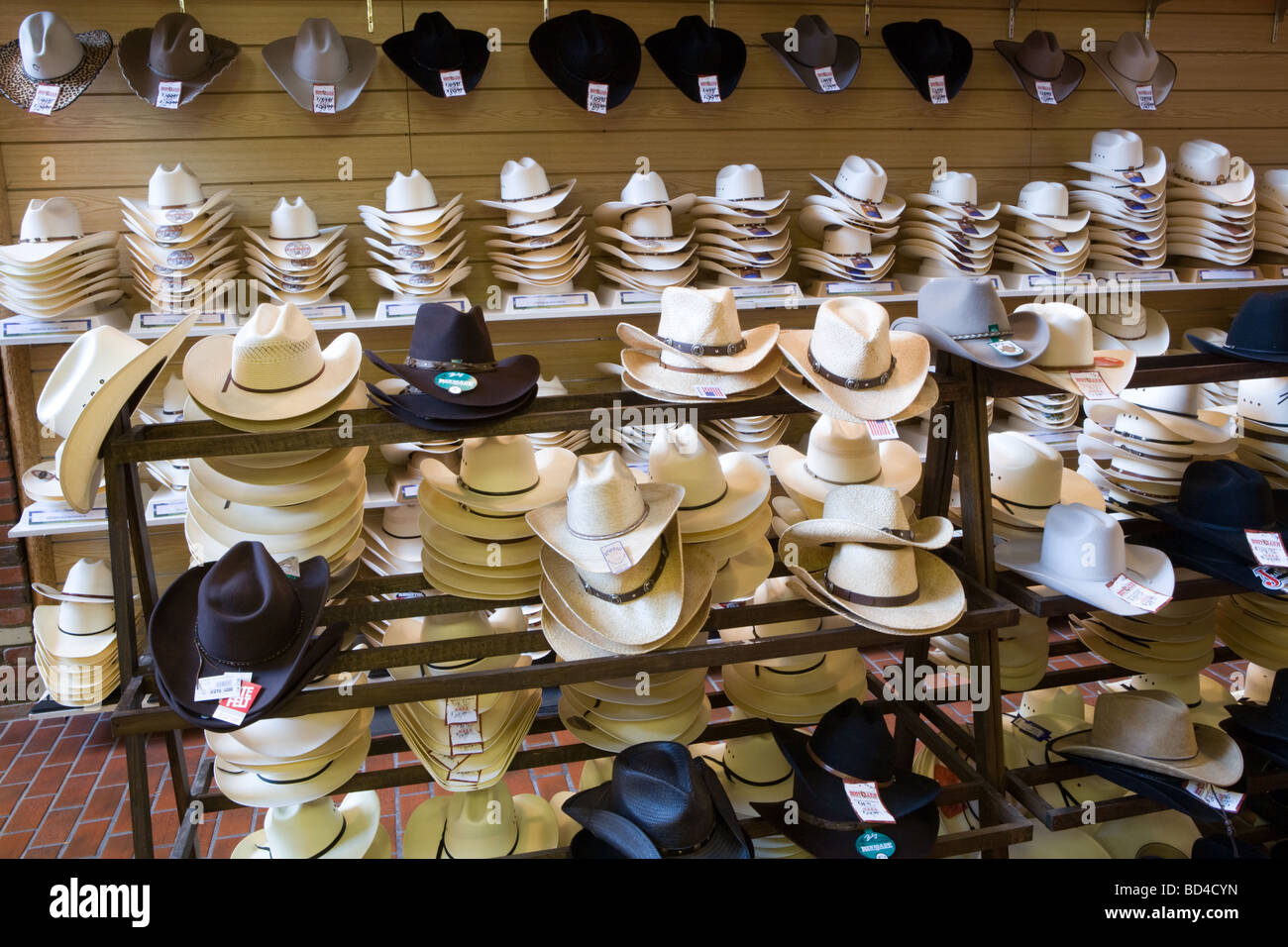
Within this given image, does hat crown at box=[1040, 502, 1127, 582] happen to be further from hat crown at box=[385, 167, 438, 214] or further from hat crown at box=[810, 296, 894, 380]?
hat crown at box=[385, 167, 438, 214]

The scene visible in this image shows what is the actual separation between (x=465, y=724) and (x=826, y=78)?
2909mm

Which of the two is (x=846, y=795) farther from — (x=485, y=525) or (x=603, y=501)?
(x=485, y=525)

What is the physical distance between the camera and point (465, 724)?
7.55 feet

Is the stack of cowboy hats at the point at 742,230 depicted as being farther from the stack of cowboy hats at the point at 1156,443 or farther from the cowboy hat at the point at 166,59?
the cowboy hat at the point at 166,59

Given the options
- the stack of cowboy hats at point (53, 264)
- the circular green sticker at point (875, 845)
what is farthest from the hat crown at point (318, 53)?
the circular green sticker at point (875, 845)

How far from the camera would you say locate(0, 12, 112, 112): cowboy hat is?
3240mm

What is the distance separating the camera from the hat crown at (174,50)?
338 centimetres

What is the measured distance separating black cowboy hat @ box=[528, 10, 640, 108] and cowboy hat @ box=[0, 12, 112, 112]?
154cm

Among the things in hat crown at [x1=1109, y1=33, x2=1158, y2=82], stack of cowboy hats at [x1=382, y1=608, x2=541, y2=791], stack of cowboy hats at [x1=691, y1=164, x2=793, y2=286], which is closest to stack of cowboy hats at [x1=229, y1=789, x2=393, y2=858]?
stack of cowboy hats at [x1=382, y1=608, x2=541, y2=791]

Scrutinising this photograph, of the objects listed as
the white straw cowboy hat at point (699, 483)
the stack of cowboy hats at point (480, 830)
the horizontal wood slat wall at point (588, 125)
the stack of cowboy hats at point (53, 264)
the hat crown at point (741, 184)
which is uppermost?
the horizontal wood slat wall at point (588, 125)

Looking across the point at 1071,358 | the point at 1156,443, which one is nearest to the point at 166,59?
the point at 1071,358

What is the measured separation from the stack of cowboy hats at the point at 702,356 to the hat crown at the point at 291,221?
183 cm
